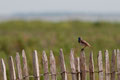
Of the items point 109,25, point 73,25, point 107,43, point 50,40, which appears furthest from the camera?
Answer: point 73,25

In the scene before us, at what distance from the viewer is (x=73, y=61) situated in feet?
17.8

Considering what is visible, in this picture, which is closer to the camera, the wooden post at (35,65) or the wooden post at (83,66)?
the wooden post at (35,65)

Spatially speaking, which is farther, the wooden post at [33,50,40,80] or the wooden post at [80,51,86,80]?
the wooden post at [80,51,86,80]

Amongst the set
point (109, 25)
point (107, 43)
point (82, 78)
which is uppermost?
point (109, 25)

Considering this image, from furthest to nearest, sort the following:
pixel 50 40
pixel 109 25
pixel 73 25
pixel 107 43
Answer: pixel 73 25 < pixel 109 25 < pixel 50 40 < pixel 107 43

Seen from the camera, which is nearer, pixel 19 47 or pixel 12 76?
pixel 12 76

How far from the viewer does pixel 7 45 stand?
15328 mm

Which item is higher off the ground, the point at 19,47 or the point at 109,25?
the point at 109,25

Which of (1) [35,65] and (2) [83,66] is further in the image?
(2) [83,66]

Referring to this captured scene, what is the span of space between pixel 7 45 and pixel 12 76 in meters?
9.98

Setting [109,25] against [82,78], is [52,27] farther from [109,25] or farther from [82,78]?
[82,78]

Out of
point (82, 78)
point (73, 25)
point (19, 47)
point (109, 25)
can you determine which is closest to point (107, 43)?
point (19, 47)

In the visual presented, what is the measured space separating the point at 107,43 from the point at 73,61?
9.28 meters

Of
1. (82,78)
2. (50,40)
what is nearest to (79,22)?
(50,40)
